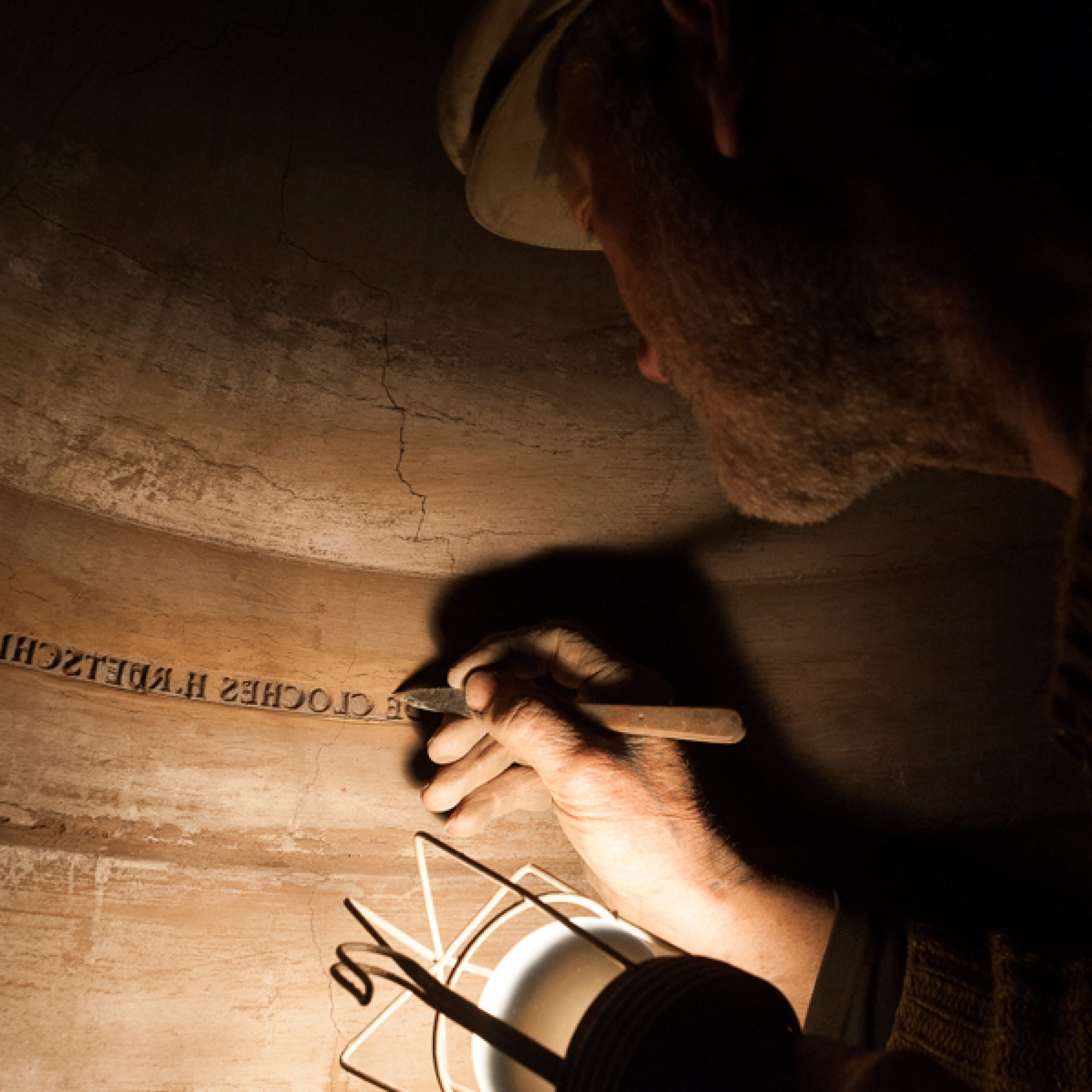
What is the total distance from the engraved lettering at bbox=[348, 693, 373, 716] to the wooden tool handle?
55 centimetres

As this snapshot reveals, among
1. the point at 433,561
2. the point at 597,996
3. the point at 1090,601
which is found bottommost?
the point at 433,561

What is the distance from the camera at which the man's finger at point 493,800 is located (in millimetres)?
1782

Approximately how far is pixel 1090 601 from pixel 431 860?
1.44 metres

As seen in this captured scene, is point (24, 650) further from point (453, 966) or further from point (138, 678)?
point (453, 966)

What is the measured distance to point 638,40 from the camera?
132cm

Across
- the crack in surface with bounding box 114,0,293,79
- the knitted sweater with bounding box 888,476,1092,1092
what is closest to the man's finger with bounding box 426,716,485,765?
the knitted sweater with bounding box 888,476,1092,1092

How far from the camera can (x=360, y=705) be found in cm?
189

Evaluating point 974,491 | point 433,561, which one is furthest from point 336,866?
point 974,491

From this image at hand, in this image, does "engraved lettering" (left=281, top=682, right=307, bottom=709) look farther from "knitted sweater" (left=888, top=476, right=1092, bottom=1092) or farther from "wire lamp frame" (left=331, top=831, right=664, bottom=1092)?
"knitted sweater" (left=888, top=476, right=1092, bottom=1092)

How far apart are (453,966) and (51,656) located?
1054mm

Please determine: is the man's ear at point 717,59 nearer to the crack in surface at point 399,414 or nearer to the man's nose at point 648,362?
the man's nose at point 648,362

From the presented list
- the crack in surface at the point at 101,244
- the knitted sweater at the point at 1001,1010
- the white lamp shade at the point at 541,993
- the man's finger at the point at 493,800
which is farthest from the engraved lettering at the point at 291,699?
the knitted sweater at the point at 1001,1010

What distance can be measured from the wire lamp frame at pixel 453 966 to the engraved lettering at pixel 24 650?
0.86 meters

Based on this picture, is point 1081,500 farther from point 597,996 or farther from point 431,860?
point 431,860
